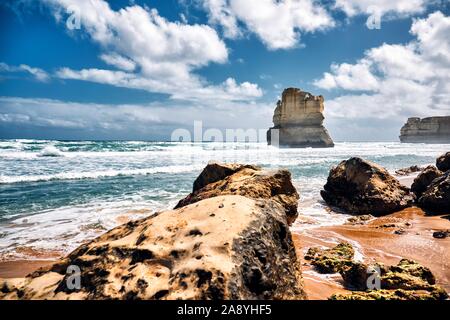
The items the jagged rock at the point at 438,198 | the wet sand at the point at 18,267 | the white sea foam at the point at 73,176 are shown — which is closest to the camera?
the wet sand at the point at 18,267

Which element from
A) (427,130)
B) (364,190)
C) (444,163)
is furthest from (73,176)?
(427,130)

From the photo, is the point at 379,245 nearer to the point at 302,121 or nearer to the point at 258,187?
the point at 258,187

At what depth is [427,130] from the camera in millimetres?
95250

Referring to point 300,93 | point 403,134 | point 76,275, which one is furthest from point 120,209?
point 403,134

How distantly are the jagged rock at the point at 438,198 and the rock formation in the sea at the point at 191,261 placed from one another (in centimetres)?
700

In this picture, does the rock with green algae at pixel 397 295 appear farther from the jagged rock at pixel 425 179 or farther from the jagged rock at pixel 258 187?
the jagged rock at pixel 425 179

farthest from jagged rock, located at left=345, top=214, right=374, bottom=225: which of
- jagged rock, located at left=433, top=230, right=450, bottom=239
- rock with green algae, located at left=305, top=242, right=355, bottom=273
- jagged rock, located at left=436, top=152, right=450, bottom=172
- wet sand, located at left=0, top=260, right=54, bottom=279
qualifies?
wet sand, located at left=0, top=260, right=54, bottom=279

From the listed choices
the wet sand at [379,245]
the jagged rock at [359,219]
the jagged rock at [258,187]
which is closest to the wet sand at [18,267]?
the wet sand at [379,245]

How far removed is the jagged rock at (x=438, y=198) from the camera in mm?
7969

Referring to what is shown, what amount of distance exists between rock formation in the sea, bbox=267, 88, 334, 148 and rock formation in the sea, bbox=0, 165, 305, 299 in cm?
6061

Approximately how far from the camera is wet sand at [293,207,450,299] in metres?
4.04

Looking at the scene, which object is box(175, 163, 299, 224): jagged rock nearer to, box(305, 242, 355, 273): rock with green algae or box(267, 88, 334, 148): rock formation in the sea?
box(305, 242, 355, 273): rock with green algae
